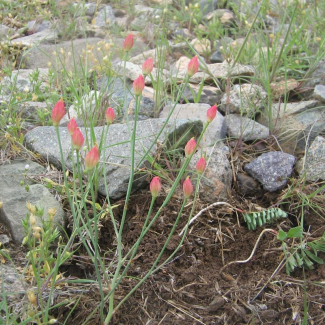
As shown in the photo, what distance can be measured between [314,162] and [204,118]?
0.59m

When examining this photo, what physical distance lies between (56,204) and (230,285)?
0.76 meters

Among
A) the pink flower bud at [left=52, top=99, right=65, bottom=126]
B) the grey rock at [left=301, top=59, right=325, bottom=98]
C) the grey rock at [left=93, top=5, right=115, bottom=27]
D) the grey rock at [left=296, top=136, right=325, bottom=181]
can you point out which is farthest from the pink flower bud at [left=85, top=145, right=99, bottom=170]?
the grey rock at [left=93, top=5, right=115, bottom=27]

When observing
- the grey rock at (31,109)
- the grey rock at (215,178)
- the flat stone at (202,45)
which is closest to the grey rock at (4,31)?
the grey rock at (31,109)

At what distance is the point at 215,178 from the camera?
1.88 m

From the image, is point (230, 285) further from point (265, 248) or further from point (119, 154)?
point (119, 154)

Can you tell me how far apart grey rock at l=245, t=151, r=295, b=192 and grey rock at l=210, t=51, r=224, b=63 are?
131 cm

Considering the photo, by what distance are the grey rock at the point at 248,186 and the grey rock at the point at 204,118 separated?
234 millimetres

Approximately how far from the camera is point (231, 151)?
2094 mm

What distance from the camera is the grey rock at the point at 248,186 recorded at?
196 centimetres

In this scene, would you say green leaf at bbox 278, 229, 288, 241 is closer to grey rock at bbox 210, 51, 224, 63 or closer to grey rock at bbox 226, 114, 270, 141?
grey rock at bbox 226, 114, 270, 141

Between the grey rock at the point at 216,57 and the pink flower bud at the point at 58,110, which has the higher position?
the pink flower bud at the point at 58,110

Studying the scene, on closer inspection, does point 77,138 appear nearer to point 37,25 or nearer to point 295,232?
point 295,232

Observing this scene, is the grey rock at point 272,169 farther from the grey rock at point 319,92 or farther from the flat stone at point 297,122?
the grey rock at point 319,92

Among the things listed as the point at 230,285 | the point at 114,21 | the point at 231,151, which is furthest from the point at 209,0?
the point at 230,285
